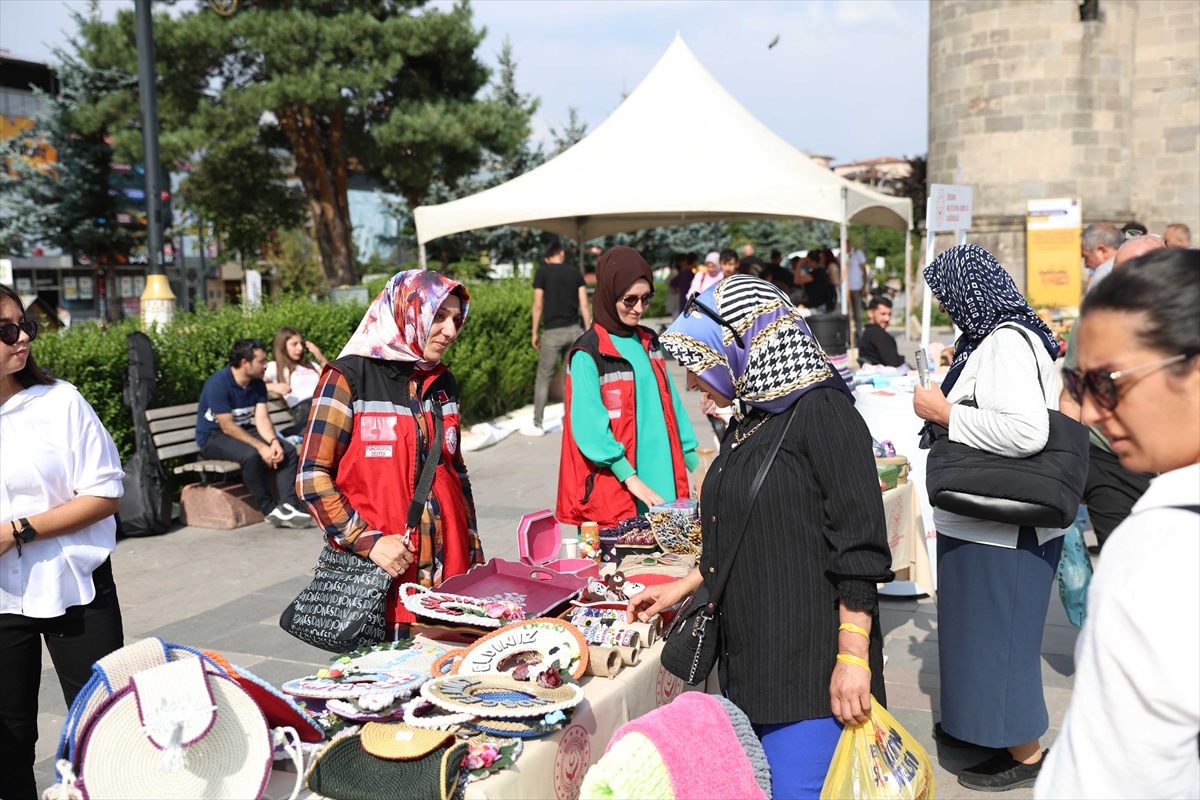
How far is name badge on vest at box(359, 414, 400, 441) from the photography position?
2996 millimetres

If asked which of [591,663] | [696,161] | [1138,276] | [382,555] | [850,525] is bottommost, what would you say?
[591,663]

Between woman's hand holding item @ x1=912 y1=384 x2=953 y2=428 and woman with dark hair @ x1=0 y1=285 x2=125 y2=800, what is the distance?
2.67 metres

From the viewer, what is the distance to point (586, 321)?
40.8ft

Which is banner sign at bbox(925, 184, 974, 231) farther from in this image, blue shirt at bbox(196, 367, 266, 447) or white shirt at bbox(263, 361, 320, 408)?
blue shirt at bbox(196, 367, 266, 447)

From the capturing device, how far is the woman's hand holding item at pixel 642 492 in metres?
3.98

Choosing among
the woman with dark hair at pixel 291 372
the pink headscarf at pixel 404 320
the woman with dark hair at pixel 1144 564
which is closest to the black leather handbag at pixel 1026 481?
the pink headscarf at pixel 404 320

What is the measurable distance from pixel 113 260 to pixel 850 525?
103 feet

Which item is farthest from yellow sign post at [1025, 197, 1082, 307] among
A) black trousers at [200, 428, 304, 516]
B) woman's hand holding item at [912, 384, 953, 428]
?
woman's hand holding item at [912, 384, 953, 428]

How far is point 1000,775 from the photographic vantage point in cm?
366

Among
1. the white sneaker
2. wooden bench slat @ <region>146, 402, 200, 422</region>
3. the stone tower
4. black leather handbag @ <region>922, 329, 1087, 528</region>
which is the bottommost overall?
the white sneaker

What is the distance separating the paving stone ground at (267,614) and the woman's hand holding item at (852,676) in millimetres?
1716

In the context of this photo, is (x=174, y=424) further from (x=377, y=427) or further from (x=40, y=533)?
(x=377, y=427)

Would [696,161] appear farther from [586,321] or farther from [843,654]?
[843,654]

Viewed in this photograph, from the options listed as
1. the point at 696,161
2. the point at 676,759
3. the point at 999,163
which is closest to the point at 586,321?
the point at 696,161
